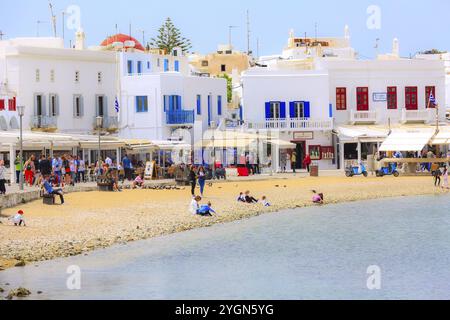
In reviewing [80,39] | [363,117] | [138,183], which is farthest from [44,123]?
[363,117]

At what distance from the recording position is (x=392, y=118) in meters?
75.1

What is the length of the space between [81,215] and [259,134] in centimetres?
2989

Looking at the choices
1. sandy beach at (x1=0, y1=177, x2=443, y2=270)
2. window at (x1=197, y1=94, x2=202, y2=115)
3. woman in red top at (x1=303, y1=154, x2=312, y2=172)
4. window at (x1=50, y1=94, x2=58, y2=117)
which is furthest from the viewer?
window at (x1=197, y1=94, x2=202, y2=115)

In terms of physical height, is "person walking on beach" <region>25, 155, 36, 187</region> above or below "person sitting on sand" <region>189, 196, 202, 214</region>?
above

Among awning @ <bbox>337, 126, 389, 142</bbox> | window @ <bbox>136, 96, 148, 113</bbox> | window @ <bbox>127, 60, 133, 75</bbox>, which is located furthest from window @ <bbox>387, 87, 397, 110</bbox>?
window @ <bbox>127, 60, 133, 75</bbox>

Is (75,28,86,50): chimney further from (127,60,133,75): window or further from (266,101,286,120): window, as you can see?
(266,101,286,120): window

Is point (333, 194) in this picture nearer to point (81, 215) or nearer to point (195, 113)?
point (81, 215)

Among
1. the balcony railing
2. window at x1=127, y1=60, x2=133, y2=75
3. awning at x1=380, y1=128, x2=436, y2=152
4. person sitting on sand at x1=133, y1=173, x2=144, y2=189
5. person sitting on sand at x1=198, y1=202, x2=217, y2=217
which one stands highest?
window at x1=127, y1=60, x2=133, y2=75

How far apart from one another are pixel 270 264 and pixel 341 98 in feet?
139

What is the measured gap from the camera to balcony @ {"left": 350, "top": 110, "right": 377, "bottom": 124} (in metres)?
74.2

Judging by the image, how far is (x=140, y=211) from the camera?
44594 mm

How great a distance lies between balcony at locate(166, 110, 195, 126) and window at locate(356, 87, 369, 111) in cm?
1027

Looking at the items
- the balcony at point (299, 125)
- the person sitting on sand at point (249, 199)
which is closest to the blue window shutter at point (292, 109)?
the balcony at point (299, 125)
